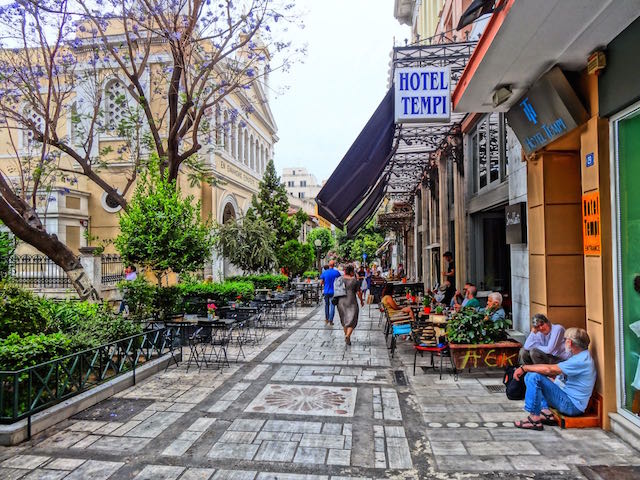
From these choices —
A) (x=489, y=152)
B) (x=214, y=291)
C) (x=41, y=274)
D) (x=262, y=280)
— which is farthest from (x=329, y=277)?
(x=41, y=274)

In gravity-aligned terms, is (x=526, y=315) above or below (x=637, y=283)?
below

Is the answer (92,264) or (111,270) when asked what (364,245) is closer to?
(111,270)

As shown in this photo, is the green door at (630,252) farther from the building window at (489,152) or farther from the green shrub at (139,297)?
the green shrub at (139,297)

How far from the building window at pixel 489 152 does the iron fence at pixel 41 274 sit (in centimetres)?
1513

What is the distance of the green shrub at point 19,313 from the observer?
651cm

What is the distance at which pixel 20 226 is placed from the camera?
9305 millimetres

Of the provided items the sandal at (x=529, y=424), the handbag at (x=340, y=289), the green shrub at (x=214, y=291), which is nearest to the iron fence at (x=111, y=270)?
the green shrub at (x=214, y=291)

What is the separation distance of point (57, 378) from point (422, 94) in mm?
6903

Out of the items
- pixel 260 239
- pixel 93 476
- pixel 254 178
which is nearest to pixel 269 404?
pixel 93 476

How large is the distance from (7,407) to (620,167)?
7.21 meters

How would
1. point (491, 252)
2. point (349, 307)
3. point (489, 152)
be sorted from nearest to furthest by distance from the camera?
point (349, 307) → point (489, 152) → point (491, 252)

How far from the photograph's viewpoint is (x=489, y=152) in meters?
10.8

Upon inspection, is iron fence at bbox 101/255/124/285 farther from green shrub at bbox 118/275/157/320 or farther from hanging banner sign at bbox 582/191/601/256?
hanging banner sign at bbox 582/191/601/256

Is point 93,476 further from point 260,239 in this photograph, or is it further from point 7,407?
point 260,239
